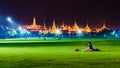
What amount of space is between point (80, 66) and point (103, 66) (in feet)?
4.09

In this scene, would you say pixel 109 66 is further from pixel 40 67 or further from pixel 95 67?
pixel 40 67

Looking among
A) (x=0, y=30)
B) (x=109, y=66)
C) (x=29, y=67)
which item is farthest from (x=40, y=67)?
(x=0, y=30)

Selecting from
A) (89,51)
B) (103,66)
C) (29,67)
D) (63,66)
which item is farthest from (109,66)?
(89,51)

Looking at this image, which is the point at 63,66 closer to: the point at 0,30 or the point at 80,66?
the point at 80,66

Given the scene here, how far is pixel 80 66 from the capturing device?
2086cm

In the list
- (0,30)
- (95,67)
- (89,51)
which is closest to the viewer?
(95,67)

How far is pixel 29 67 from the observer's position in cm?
2048

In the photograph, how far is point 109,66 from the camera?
20.6 metres

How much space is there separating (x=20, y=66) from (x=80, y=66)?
3267 millimetres

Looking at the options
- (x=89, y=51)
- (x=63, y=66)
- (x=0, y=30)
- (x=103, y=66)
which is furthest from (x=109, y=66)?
(x=0, y=30)

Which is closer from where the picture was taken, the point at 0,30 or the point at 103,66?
the point at 103,66

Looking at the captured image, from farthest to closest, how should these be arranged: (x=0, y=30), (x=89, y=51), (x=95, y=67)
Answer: (x=0, y=30)
(x=89, y=51)
(x=95, y=67)

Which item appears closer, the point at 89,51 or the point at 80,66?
the point at 80,66

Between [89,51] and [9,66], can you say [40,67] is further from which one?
[89,51]
